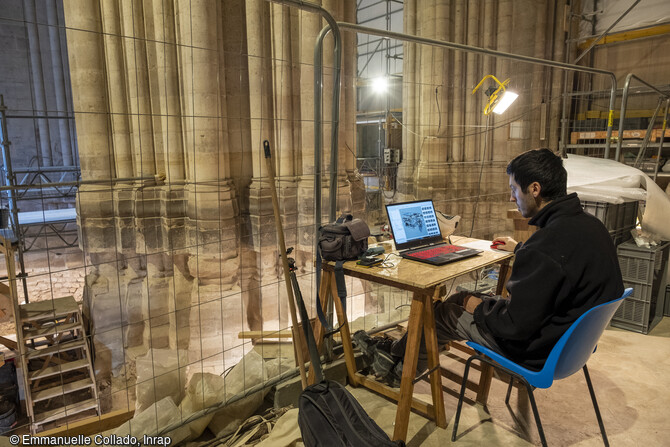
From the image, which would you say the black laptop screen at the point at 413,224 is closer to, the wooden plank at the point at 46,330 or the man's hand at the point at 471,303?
the man's hand at the point at 471,303

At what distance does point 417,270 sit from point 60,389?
443 cm

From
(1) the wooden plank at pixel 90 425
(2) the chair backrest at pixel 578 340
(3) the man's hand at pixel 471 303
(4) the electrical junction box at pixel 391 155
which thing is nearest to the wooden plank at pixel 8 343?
(1) the wooden plank at pixel 90 425

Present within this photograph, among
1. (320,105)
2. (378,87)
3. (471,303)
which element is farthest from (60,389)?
(378,87)

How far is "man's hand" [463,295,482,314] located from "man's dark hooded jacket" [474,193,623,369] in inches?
10.8

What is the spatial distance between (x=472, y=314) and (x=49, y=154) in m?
13.3

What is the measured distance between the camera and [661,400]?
8.69 feet

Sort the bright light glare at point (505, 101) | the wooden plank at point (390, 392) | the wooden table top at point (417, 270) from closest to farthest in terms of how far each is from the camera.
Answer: the wooden table top at point (417, 270) → the wooden plank at point (390, 392) → the bright light glare at point (505, 101)

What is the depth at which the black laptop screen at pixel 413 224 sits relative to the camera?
8.83ft

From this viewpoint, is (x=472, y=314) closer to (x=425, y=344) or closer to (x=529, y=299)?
(x=425, y=344)

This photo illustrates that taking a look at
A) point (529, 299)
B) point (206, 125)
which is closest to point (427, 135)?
point (206, 125)

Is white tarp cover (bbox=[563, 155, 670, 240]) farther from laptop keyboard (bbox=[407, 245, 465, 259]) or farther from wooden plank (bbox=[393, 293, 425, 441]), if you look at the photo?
wooden plank (bbox=[393, 293, 425, 441])

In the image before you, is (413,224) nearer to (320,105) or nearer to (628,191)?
(320,105)

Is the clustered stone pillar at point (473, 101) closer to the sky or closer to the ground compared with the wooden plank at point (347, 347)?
closer to the sky

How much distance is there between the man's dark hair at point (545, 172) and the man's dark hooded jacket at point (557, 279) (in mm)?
108
